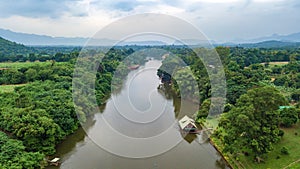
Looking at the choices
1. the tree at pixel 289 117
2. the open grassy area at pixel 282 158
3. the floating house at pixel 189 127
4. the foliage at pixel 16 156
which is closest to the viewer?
the foliage at pixel 16 156

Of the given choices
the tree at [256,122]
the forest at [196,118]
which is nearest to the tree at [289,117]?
the forest at [196,118]

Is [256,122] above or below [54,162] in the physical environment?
above

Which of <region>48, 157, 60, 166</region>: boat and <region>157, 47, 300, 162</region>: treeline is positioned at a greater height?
<region>157, 47, 300, 162</region>: treeline

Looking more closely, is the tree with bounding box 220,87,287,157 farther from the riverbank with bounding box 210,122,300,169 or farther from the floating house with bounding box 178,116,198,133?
the floating house with bounding box 178,116,198,133

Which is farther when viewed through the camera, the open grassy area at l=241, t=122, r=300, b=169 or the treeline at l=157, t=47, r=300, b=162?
the open grassy area at l=241, t=122, r=300, b=169

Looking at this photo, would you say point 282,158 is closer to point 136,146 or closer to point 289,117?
point 289,117

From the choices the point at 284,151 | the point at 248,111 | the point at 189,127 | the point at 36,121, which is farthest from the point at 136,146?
the point at 284,151

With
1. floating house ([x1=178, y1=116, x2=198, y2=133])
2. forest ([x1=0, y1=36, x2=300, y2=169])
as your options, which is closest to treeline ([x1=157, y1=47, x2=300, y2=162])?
forest ([x1=0, y1=36, x2=300, y2=169])

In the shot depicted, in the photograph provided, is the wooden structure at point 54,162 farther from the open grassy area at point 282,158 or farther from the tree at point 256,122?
the open grassy area at point 282,158

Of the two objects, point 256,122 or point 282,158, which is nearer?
point 256,122
